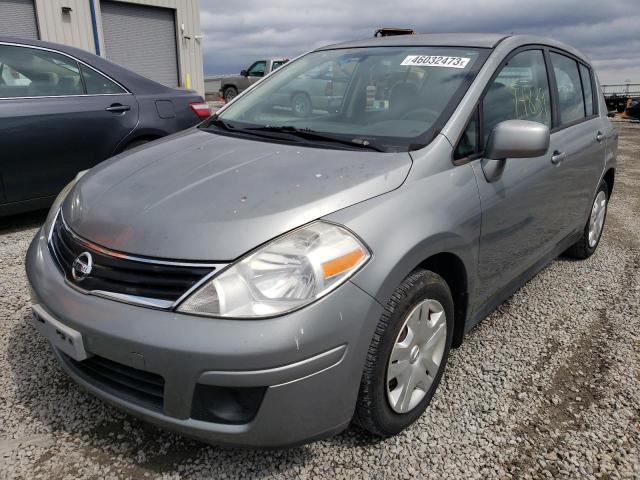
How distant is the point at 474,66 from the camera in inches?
99.0

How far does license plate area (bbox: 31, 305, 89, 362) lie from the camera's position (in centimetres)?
175

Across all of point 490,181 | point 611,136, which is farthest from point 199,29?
point 490,181

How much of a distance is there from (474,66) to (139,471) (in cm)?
223

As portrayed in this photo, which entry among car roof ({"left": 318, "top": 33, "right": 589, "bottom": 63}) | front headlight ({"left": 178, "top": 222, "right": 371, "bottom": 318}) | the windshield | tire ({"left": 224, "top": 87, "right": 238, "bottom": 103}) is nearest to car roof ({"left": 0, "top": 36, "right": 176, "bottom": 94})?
the windshield

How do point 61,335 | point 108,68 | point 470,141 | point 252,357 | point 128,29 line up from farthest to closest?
point 128,29, point 108,68, point 470,141, point 61,335, point 252,357

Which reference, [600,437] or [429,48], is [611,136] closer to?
[429,48]

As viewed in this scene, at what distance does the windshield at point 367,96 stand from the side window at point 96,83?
1923 millimetres

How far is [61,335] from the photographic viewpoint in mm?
1813

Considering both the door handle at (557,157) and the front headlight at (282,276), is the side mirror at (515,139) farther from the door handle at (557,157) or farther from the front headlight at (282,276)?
the front headlight at (282,276)

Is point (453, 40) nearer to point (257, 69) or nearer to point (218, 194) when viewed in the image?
point (218, 194)

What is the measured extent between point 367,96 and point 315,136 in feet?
1.48

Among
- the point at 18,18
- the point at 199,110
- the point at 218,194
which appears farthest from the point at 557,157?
the point at 18,18

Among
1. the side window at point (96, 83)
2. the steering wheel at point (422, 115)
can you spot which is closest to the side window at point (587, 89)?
the steering wheel at point (422, 115)

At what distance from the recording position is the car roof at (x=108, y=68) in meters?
4.32
